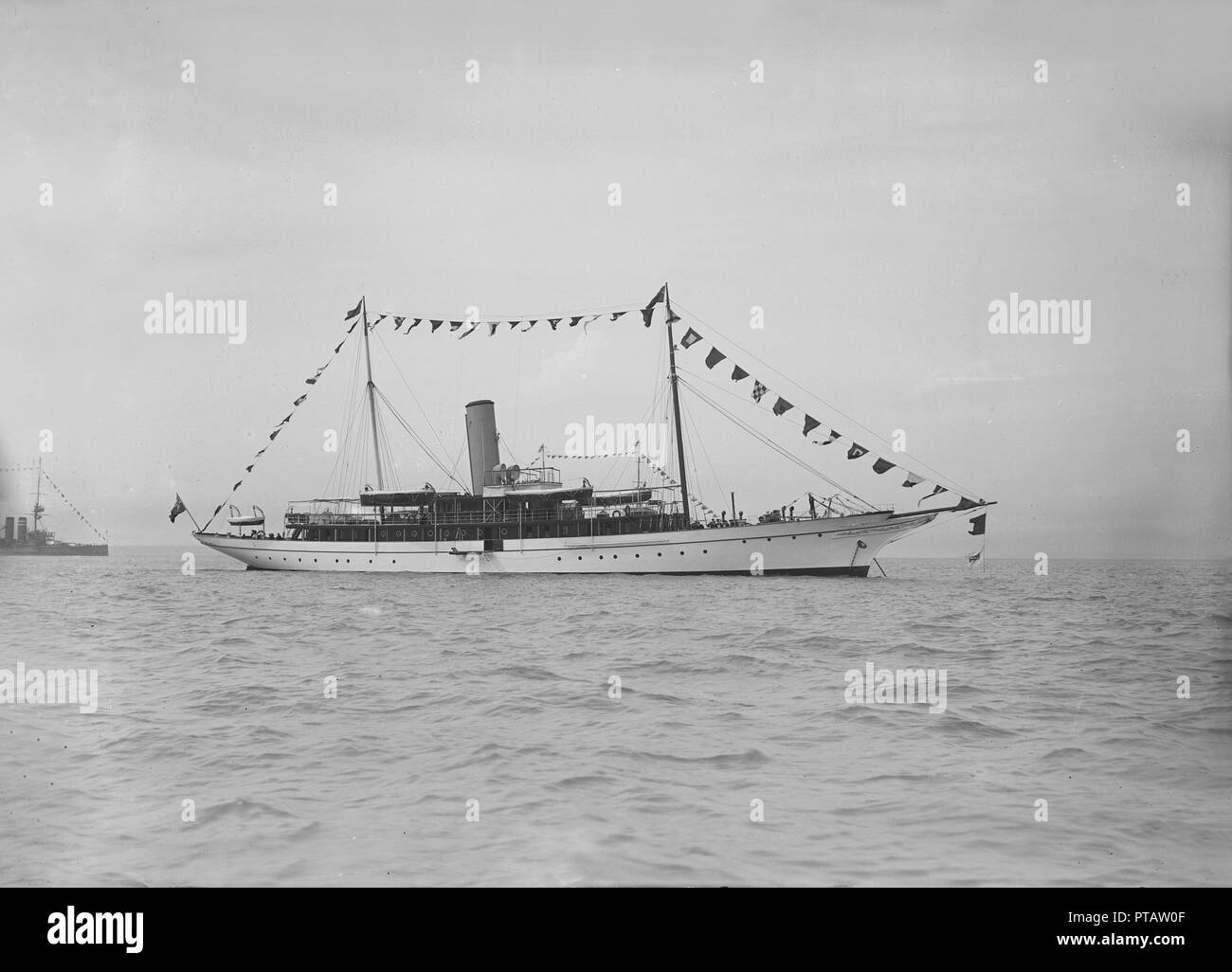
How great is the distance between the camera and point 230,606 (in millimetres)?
25359

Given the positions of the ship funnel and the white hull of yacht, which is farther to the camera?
the ship funnel

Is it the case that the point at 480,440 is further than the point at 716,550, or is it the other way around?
the point at 480,440

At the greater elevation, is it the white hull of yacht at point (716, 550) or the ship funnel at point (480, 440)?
the ship funnel at point (480, 440)

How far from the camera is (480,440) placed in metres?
47.1

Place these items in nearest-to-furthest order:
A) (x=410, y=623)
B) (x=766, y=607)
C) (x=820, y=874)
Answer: (x=820, y=874), (x=410, y=623), (x=766, y=607)

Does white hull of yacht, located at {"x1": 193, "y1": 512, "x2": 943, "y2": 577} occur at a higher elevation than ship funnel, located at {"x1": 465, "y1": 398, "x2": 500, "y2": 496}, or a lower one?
lower

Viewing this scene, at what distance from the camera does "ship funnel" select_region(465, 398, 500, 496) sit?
153ft

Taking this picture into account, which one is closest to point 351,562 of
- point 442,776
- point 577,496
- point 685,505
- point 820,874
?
point 577,496

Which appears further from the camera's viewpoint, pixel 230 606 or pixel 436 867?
pixel 230 606

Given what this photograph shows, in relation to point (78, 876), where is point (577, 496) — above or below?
above

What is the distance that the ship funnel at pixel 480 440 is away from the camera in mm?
46781

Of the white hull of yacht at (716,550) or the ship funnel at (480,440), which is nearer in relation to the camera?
the white hull of yacht at (716,550)
